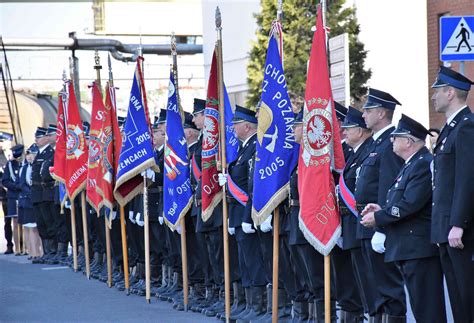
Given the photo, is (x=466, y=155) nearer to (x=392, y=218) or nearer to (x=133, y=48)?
(x=392, y=218)

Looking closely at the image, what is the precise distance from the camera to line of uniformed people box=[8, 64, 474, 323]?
6.56m

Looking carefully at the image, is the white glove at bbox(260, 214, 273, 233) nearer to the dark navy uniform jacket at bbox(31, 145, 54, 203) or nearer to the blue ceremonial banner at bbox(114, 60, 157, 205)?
the blue ceremonial banner at bbox(114, 60, 157, 205)

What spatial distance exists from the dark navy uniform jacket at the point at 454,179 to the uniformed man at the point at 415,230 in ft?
1.07

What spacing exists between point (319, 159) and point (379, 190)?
2.66 feet

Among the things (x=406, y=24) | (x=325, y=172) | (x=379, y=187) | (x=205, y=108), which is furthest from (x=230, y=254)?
(x=406, y=24)

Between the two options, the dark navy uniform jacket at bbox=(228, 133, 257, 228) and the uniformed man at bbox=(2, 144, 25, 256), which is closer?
the dark navy uniform jacket at bbox=(228, 133, 257, 228)

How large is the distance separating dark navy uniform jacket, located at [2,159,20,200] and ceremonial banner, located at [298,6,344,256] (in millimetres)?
11371

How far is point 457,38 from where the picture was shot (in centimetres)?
1021

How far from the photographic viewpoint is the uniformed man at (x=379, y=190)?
7.49 metres

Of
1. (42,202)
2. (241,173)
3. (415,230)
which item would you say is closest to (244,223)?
(241,173)

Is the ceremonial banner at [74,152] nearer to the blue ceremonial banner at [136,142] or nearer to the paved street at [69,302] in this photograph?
the paved street at [69,302]

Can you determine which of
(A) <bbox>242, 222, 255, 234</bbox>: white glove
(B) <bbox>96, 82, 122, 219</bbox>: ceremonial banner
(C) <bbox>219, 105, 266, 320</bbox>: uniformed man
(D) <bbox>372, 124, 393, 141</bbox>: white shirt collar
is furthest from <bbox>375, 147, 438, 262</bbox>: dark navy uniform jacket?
(B) <bbox>96, 82, 122, 219</bbox>: ceremonial banner

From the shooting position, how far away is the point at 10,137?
2673cm

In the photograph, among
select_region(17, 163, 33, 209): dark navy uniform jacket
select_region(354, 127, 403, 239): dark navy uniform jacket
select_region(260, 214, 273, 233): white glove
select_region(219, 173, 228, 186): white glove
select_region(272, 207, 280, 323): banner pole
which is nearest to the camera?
select_region(354, 127, 403, 239): dark navy uniform jacket
